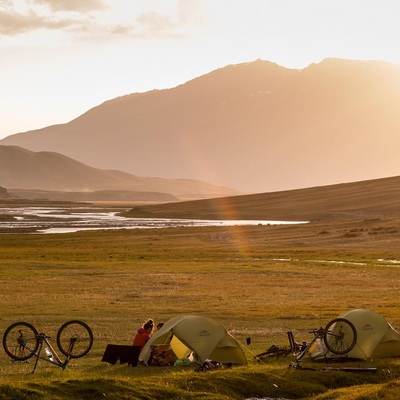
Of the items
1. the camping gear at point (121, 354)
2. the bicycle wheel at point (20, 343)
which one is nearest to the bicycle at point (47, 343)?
the bicycle wheel at point (20, 343)

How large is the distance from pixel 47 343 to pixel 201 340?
5.76m

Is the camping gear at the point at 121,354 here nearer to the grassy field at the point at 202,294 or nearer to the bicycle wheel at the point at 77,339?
the grassy field at the point at 202,294

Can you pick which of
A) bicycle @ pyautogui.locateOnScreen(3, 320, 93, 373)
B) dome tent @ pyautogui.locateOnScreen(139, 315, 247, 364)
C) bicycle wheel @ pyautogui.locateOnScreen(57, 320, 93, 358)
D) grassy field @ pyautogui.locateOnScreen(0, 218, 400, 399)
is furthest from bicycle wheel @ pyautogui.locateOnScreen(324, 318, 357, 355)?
bicycle wheel @ pyautogui.locateOnScreen(57, 320, 93, 358)

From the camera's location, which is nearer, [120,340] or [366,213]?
[120,340]

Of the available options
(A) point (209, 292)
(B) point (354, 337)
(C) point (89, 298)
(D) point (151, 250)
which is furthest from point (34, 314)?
(D) point (151, 250)

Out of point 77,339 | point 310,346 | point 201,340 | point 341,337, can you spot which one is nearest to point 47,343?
point 77,339

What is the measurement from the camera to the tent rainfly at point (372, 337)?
2902 centimetres

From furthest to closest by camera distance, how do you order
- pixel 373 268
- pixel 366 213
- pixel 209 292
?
pixel 366 213, pixel 373 268, pixel 209 292

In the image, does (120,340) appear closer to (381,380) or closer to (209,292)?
(381,380)

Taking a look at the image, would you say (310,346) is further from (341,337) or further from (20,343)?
(20,343)

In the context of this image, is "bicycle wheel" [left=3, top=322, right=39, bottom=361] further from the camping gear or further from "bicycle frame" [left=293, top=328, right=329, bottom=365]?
"bicycle frame" [left=293, top=328, right=329, bottom=365]

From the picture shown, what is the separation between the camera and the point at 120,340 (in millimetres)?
34438

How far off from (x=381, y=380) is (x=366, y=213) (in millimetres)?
142421

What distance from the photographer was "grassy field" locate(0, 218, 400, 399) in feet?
82.0
